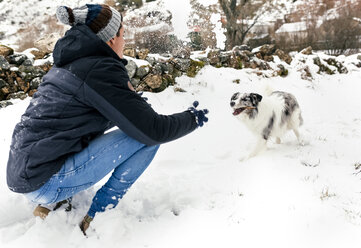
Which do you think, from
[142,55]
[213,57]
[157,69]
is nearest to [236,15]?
[213,57]

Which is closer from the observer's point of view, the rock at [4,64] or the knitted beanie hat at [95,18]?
the knitted beanie hat at [95,18]

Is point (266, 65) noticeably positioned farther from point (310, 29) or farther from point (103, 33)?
point (310, 29)

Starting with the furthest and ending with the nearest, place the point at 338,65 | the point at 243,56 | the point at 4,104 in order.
Result: the point at 338,65
the point at 243,56
the point at 4,104

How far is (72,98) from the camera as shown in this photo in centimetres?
133

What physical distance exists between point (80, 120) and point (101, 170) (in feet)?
1.14

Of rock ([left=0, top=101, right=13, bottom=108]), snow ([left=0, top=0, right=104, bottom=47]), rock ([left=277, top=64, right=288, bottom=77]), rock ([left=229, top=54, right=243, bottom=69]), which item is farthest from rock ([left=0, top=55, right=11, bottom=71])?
snow ([left=0, top=0, right=104, bottom=47])

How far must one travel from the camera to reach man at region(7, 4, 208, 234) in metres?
1.32

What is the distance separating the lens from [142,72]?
466 cm

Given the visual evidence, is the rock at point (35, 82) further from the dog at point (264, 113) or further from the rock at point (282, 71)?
the rock at point (282, 71)

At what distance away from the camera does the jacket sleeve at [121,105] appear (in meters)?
1.29

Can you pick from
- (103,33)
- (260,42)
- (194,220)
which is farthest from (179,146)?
(260,42)

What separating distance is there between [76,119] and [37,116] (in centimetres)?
20

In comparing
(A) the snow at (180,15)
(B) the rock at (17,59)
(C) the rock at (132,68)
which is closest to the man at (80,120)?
(C) the rock at (132,68)

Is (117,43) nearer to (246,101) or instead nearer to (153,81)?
(246,101)
